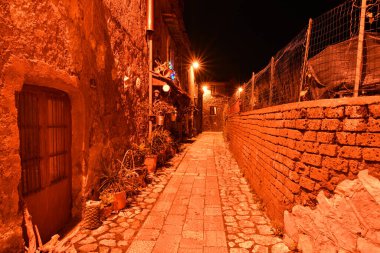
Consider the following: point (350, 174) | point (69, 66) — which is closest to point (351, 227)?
point (350, 174)

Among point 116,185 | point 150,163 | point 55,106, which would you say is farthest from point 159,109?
point 55,106

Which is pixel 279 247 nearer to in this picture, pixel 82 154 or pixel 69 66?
pixel 82 154

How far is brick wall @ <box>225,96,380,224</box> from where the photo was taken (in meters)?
2.01

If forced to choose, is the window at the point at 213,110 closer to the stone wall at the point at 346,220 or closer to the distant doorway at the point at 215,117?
the distant doorway at the point at 215,117

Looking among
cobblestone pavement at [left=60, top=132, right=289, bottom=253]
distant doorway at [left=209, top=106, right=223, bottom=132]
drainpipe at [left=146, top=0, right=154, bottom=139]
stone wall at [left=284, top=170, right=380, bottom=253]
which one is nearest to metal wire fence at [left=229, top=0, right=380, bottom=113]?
stone wall at [left=284, top=170, right=380, bottom=253]

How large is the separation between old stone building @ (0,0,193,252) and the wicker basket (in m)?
0.38

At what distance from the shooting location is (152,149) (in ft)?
23.8

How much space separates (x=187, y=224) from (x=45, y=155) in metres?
2.53

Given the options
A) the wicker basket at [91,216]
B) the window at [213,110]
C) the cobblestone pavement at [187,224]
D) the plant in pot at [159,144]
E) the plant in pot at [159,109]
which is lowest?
the cobblestone pavement at [187,224]

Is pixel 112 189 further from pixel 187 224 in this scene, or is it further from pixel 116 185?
pixel 187 224

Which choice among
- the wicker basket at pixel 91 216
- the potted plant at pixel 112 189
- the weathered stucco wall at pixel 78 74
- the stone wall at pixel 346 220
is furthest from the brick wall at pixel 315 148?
the weathered stucco wall at pixel 78 74

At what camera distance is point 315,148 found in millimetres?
2568

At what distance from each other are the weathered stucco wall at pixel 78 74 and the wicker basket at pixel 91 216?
1.25 ft

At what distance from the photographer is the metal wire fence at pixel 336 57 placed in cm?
238
